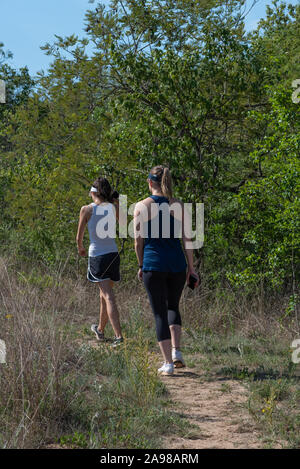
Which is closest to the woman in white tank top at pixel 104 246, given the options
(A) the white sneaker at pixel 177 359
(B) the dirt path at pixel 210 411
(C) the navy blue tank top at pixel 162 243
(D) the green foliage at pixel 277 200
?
(A) the white sneaker at pixel 177 359

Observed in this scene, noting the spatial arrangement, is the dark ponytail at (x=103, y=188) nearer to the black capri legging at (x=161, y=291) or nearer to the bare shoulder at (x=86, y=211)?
the bare shoulder at (x=86, y=211)

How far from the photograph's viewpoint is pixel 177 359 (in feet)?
19.2

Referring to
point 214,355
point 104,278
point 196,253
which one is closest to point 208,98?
point 196,253

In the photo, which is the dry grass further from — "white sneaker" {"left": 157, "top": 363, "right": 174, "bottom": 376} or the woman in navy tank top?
the woman in navy tank top

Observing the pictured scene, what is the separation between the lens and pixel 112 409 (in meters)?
4.48

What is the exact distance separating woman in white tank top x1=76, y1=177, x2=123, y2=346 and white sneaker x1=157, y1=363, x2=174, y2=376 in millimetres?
1041

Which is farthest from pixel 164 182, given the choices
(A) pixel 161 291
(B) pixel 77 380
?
(B) pixel 77 380

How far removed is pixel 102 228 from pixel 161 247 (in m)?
1.21

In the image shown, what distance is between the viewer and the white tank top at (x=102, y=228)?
21.9 ft

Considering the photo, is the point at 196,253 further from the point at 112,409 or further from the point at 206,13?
the point at 112,409

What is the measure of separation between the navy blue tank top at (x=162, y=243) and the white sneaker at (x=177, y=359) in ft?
2.60

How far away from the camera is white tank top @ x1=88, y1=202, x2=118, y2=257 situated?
21.9 feet

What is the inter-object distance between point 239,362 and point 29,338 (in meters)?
2.49
